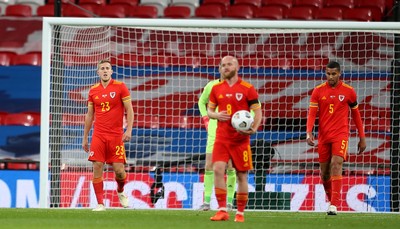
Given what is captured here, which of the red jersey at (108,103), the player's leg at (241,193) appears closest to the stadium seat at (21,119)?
the red jersey at (108,103)

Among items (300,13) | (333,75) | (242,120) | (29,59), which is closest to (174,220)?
(242,120)

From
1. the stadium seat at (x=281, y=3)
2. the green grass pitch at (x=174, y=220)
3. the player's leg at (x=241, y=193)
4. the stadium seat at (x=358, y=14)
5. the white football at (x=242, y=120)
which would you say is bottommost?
the green grass pitch at (x=174, y=220)

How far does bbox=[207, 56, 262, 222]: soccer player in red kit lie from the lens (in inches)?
383

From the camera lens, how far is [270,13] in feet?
59.1

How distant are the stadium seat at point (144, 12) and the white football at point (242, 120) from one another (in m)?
8.78

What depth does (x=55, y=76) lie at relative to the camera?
13.5m

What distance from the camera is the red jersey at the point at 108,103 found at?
11.7 meters

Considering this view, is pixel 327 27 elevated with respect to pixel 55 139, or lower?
elevated

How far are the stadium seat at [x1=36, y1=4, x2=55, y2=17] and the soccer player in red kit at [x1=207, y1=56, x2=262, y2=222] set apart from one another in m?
9.18

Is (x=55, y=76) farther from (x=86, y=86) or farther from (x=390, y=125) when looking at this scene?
(x=390, y=125)

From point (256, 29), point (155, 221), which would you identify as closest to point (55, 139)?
point (256, 29)

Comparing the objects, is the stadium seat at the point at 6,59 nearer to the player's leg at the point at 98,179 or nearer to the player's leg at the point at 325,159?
the player's leg at the point at 98,179

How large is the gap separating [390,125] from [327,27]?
2.03 metres

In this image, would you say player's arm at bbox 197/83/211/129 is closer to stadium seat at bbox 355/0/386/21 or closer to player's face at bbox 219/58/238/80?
player's face at bbox 219/58/238/80
